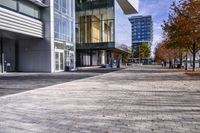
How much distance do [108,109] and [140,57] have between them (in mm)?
122239

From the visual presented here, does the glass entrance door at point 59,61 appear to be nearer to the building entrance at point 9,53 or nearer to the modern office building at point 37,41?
the modern office building at point 37,41

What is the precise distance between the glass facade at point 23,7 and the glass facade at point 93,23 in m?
22.8

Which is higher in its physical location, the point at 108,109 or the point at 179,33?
the point at 179,33

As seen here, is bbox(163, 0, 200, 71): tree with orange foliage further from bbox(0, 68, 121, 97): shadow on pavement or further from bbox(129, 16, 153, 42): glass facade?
bbox(129, 16, 153, 42): glass facade

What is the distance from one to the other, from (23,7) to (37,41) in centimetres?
474

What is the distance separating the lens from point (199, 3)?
25.8m

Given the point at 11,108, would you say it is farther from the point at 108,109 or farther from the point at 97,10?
the point at 97,10

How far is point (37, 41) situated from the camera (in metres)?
31.6

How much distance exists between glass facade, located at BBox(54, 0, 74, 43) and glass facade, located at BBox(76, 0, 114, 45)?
1406cm

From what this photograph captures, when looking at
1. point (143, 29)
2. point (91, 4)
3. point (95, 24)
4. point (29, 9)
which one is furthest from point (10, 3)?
point (143, 29)

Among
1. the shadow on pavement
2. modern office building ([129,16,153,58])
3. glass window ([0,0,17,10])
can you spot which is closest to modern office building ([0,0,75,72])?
glass window ([0,0,17,10])

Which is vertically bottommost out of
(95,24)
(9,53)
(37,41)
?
(9,53)

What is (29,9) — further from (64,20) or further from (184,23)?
(184,23)

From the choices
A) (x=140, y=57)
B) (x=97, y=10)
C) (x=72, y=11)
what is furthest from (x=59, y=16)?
(x=140, y=57)
